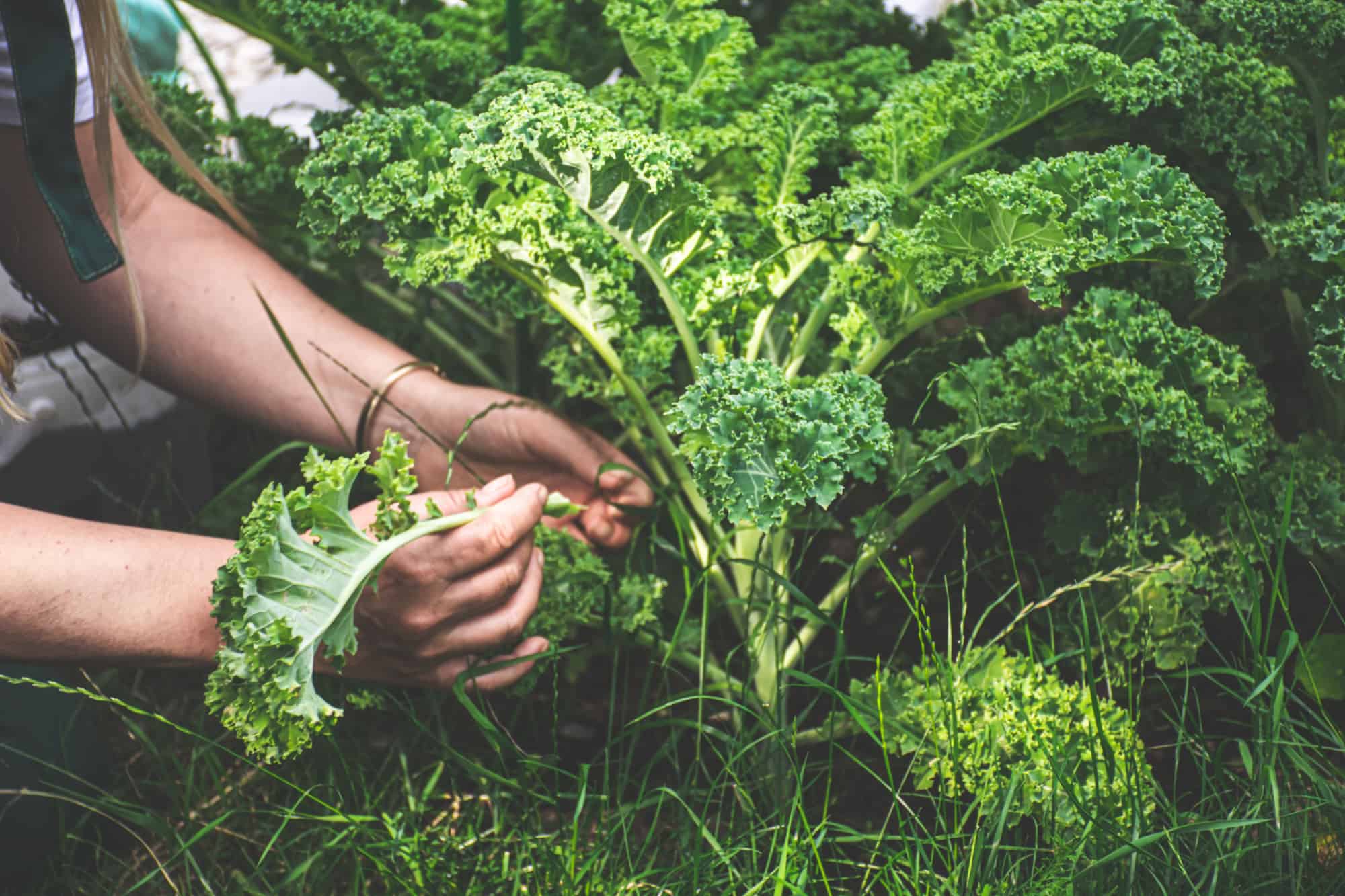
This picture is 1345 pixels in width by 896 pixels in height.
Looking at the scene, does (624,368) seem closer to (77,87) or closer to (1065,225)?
(1065,225)

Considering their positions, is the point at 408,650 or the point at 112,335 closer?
the point at 408,650

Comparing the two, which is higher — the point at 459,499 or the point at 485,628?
the point at 459,499

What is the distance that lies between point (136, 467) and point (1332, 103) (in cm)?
235

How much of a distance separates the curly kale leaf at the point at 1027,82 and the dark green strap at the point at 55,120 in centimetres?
112

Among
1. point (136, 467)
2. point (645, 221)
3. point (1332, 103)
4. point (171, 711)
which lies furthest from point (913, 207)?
point (136, 467)

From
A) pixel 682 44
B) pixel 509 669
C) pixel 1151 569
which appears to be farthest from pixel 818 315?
pixel 509 669

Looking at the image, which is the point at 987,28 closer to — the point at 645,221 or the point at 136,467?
the point at 645,221

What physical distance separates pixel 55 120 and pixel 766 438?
3.62ft

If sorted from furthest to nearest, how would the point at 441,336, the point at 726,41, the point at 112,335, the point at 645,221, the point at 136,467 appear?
the point at 136,467 → the point at 441,336 → the point at 112,335 → the point at 726,41 → the point at 645,221

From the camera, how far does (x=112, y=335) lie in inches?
73.0

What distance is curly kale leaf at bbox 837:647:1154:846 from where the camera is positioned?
1.28 m

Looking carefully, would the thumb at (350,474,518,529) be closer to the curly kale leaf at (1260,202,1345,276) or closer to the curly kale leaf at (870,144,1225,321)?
the curly kale leaf at (870,144,1225,321)

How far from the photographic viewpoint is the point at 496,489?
146 cm

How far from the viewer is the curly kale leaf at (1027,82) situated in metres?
1.47
